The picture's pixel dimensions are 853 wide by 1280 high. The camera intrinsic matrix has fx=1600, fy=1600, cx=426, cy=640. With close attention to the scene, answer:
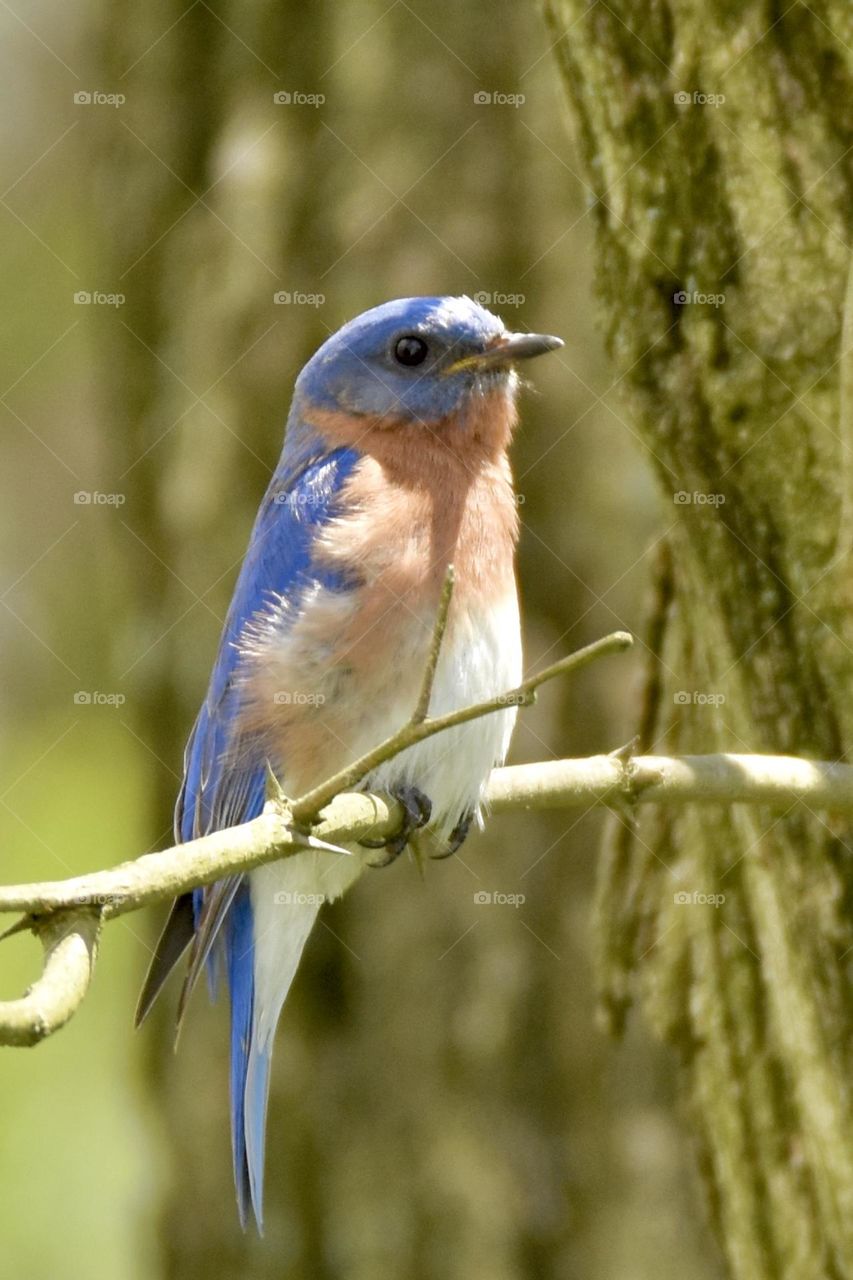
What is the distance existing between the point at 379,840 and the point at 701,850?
114cm

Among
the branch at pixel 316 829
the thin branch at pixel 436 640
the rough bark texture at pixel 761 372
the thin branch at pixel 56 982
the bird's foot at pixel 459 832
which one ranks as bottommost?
the thin branch at pixel 56 982

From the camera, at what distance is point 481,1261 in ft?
18.4

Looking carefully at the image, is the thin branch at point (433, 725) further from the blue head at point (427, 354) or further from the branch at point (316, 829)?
the blue head at point (427, 354)

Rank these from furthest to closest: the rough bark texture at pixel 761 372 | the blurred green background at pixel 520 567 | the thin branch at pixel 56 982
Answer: the blurred green background at pixel 520 567, the rough bark texture at pixel 761 372, the thin branch at pixel 56 982

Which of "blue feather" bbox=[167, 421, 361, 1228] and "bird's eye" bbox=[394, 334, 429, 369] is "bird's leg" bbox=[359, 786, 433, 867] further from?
"bird's eye" bbox=[394, 334, 429, 369]

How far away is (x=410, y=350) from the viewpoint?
463 centimetres

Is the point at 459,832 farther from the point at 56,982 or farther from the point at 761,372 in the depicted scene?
the point at 56,982

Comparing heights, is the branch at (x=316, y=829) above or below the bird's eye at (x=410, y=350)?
below

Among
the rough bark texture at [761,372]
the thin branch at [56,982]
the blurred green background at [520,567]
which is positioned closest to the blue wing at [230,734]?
the rough bark texture at [761,372]

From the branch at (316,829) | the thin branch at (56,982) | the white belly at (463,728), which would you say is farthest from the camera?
the white belly at (463,728)

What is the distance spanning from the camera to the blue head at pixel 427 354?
460cm

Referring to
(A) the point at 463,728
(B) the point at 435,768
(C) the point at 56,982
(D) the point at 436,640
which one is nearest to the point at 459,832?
(B) the point at 435,768

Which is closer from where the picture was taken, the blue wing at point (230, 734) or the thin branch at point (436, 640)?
the thin branch at point (436, 640)

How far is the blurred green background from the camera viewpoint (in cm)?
569
